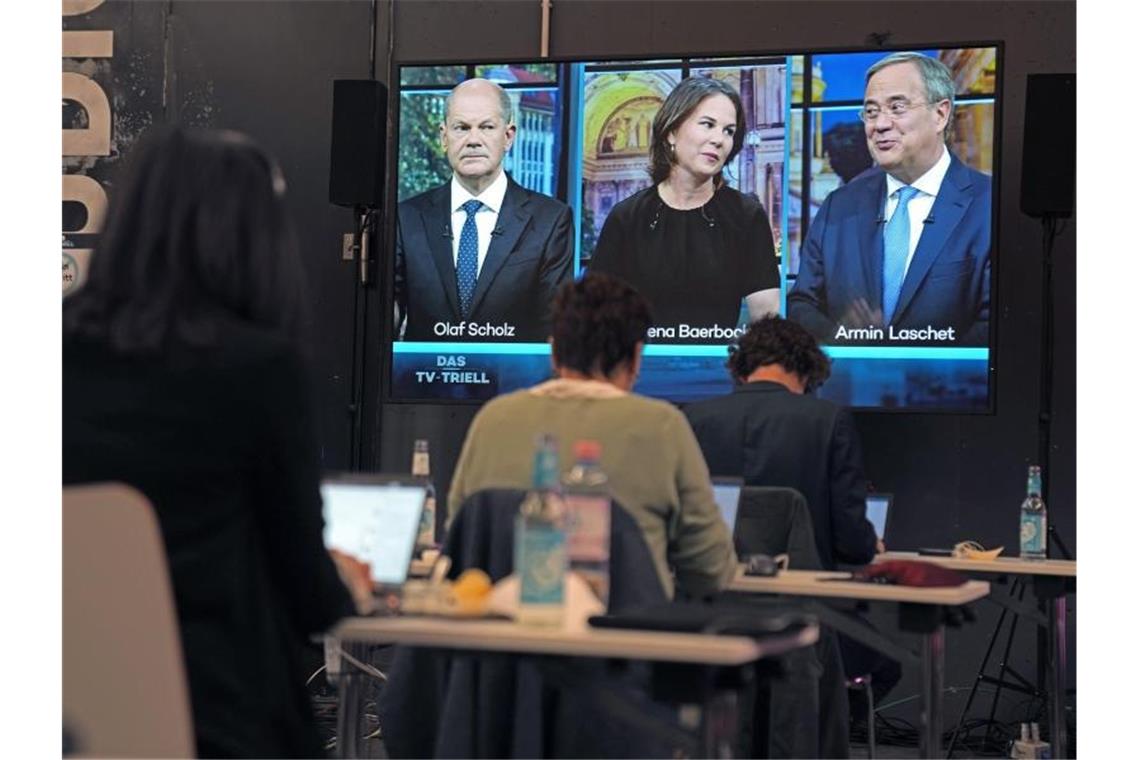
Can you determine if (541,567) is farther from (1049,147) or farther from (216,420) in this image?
(1049,147)

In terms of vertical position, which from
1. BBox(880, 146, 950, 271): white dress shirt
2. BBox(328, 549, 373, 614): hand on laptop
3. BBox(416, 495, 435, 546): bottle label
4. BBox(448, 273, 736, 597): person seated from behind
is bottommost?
BBox(416, 495, 435, 546): bottle label

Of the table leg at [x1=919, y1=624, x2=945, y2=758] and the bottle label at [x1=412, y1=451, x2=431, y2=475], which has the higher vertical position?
the bottle label at [x1=412, y1=451, x2=431, y2=475]

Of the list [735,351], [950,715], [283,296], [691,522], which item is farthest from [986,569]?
[283,296]

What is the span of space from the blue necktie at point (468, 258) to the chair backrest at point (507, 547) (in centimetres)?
353

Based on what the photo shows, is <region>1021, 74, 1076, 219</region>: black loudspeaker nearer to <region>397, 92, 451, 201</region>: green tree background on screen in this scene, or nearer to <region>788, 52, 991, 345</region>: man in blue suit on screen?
<region>788, 52, 991, 345</region>: man in blue suit on screen

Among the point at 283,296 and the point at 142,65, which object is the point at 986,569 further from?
the point at 142,65

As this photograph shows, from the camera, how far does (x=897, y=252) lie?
6.23 metres

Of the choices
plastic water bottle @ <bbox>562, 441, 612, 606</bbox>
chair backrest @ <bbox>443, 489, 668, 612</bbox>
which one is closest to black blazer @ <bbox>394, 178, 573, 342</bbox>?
chair backrest @ <bbox>443, 489, 668, 612</bbox>

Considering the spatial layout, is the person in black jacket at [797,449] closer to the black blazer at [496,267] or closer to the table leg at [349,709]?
the table leg at [349,709]

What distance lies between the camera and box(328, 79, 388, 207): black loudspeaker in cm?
671

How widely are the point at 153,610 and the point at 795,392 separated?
9.80 feet

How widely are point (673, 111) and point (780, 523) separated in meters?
2.57

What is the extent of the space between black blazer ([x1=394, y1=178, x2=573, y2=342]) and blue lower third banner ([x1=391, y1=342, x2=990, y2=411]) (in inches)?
3.1

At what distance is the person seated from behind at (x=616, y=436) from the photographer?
3.21 m
